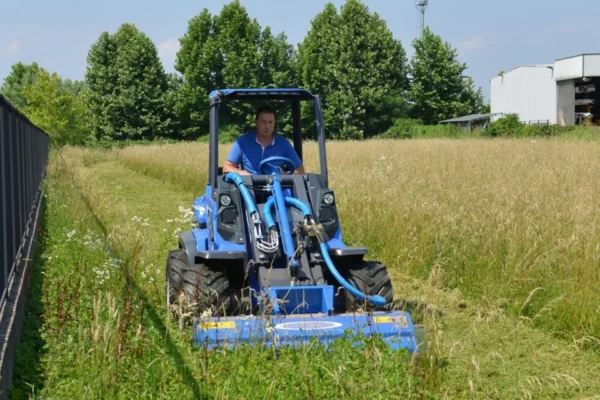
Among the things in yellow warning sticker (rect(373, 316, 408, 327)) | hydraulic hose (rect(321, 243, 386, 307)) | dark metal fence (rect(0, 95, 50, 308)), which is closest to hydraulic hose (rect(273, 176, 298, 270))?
hydraulic hose (rect(321, 243, 386, 307))

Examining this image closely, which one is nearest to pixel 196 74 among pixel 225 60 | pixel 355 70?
pixel 225 60

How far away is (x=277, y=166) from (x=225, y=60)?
173 feet

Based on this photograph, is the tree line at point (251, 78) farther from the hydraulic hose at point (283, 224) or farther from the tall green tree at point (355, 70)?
the hydraulic hose at point (283, 224)

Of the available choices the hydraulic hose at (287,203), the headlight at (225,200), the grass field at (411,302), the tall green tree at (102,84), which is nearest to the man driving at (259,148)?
the headlight at (225,200)

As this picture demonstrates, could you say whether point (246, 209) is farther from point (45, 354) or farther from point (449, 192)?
point (449, 192)

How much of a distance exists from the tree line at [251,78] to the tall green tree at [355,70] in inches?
3.0

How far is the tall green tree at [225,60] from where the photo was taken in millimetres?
55438

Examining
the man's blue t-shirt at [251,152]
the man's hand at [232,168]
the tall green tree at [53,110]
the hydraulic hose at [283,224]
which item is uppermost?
the tall green tree at [53,110]

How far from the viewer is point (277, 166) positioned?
6.72m

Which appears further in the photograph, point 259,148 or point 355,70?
point 355,70

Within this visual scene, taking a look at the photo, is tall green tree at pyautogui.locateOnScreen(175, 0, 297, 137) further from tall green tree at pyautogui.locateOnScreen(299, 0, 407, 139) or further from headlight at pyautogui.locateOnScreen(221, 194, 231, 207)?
headlight at pyautogui.locateOnScreen(221, 194, 231, 207)

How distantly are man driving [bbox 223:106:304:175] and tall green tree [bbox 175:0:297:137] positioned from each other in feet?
156

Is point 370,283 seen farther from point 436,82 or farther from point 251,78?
point 436,82

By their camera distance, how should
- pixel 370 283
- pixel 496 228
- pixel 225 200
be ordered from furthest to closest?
pixel 496 228
pixel 225 200
pixel 370 283
